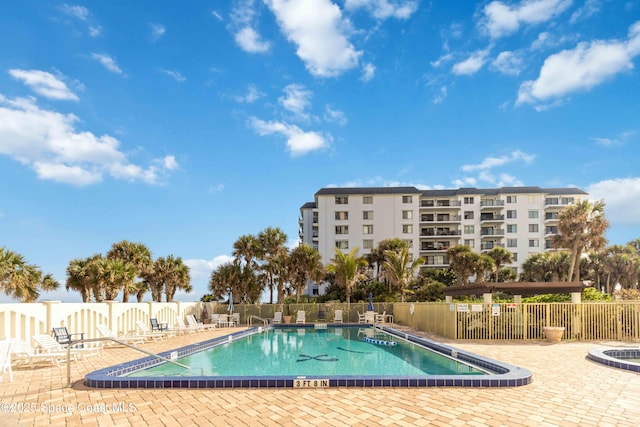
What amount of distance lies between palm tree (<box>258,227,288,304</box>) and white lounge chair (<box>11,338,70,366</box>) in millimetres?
21269

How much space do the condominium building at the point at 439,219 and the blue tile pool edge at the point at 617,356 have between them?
134 feet

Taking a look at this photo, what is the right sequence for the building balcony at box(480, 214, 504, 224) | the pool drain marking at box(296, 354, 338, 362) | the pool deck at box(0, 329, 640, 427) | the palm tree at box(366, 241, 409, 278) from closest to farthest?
the pool deck at box(0, 329, 640, 427), the pool drain marking at box(296, 354, 338, 362), the palm tree at box(366, 241, 409, 278), the building balcony at box(480, 214, 504, 224)

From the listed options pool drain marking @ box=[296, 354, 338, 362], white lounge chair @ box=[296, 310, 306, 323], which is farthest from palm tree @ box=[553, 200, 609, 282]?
pool drain marking @ box=[296, 354, 338, 362]

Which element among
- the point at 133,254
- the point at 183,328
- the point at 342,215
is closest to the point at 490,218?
the point at 342,215

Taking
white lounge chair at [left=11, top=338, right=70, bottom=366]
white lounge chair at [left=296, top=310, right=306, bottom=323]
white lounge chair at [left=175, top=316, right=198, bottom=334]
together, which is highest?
white lounge chair at [left=11, top=338, right=70, bottom=366]

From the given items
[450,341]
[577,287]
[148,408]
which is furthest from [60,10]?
[577,287]

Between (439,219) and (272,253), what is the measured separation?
2960cm

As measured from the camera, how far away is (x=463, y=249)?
44.6m

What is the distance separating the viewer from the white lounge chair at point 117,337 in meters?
14.0

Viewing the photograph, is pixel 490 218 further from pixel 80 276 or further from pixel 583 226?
pixel 80 276

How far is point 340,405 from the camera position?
6234mm

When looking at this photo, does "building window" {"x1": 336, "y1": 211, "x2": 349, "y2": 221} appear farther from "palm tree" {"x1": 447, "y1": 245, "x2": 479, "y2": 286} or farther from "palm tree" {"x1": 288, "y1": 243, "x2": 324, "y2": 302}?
"palm tree" {"x1": 288, "y1": 243, "x2": 324, "y2": 302}

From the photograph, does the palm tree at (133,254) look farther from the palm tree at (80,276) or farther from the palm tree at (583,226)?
the palm tree at (583,226)

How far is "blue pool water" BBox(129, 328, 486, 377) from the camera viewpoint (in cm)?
1061
